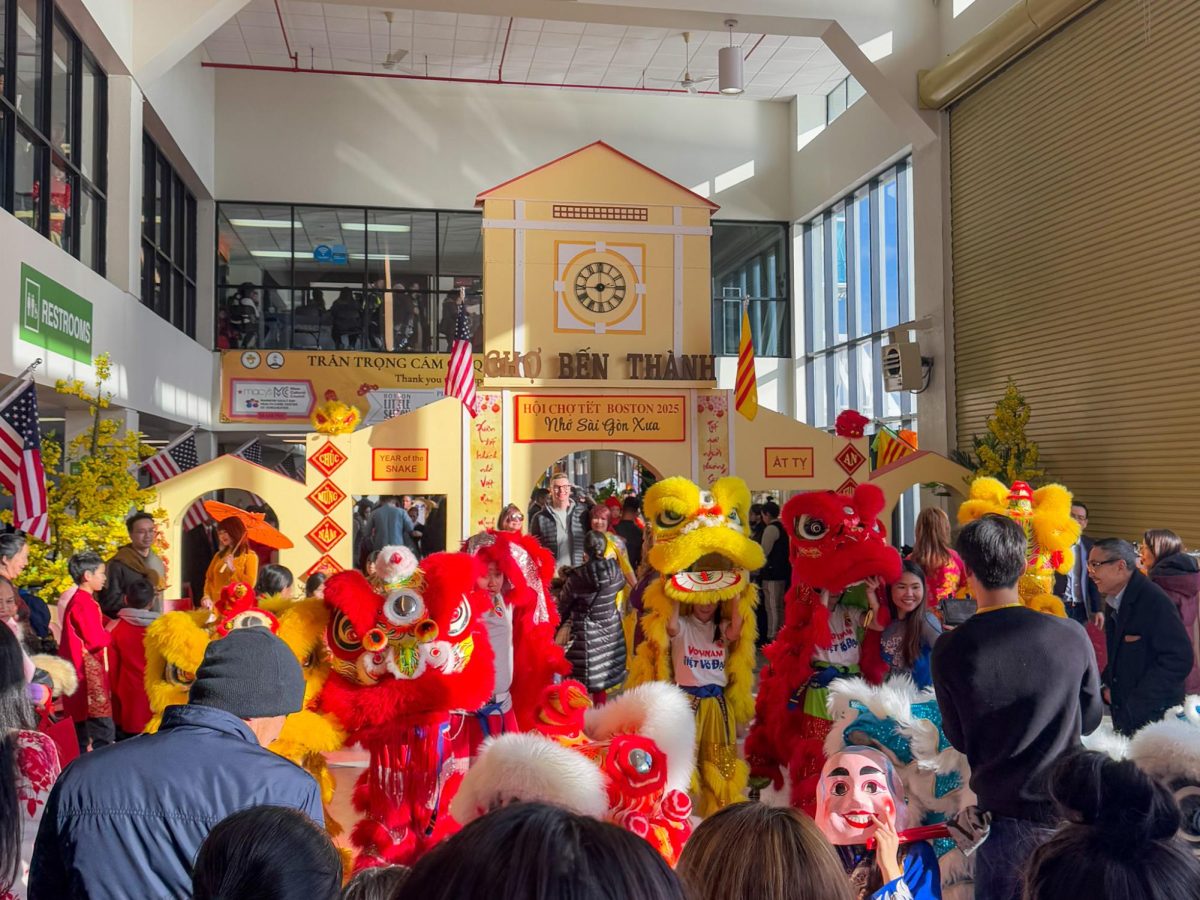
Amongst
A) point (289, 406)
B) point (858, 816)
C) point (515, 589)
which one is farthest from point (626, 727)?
point (289, 406)

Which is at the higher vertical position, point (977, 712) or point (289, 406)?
point (289, 406)

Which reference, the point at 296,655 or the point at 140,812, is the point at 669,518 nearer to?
the point at 296,655

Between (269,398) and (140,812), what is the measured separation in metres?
14.7

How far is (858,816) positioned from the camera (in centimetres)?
261

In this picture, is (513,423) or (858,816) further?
(513,423)

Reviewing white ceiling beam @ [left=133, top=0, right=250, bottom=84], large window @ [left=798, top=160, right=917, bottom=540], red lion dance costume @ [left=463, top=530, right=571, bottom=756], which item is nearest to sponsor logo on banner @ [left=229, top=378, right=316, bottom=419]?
white ceiling beam @ [left=133, top=0, right=250, bottom=84]

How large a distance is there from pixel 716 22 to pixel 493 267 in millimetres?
3560

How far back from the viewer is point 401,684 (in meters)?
3.93

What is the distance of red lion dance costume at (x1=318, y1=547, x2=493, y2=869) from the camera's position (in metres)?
3.91

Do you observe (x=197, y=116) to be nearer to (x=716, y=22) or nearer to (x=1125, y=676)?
(x=716, y=22)

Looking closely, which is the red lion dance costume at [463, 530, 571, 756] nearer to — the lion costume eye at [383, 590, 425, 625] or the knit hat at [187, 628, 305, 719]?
the lion costume eye at [383, 590, 425, 625]

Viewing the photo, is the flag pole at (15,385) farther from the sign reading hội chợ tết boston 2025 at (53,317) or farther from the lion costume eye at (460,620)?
the lion costume eye at (460,620)

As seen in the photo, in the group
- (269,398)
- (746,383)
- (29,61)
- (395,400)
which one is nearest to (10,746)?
(29,61)

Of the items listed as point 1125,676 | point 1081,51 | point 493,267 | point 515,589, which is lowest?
point 1125,676
